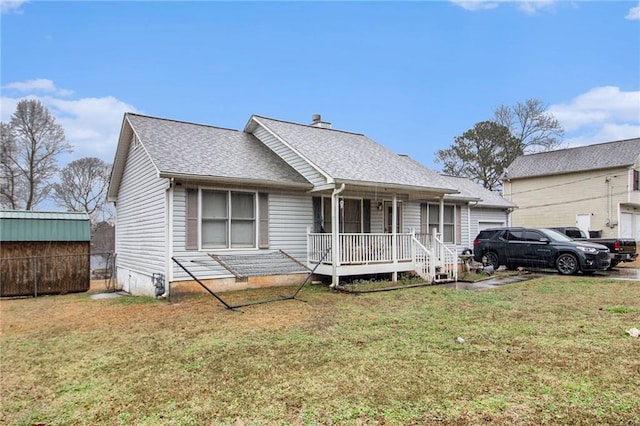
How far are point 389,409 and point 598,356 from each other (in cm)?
294

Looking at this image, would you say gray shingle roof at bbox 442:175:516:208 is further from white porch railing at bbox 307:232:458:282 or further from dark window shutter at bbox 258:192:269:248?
dark window shutter at bbox 258:192:269:248

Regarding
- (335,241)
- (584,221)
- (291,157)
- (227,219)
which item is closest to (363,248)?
(335,241)

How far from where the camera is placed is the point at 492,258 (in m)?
14.5

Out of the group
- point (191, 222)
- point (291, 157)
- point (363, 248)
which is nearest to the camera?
point (191, 222)

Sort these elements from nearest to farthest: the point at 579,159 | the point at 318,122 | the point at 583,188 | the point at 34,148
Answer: the point at 318,122 → the point at 34,148 → the point at 583,188 → the point at 579,159

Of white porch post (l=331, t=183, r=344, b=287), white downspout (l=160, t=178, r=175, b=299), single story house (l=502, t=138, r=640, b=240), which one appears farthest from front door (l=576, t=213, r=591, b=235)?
white downspout (l=160, t=178, r=175, b=299)

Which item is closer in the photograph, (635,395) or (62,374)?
(635,395)

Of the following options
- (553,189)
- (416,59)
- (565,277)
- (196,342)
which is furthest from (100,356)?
(553,189)

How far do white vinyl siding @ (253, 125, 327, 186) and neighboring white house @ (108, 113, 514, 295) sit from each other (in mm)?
33

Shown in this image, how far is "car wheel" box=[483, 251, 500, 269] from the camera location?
14.4 meters

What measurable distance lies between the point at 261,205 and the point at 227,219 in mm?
1007

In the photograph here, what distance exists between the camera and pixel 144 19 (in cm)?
1236

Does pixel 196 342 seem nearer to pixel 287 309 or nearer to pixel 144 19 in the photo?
pixel 287 309

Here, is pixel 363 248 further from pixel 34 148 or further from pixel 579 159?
pixel 34 148
